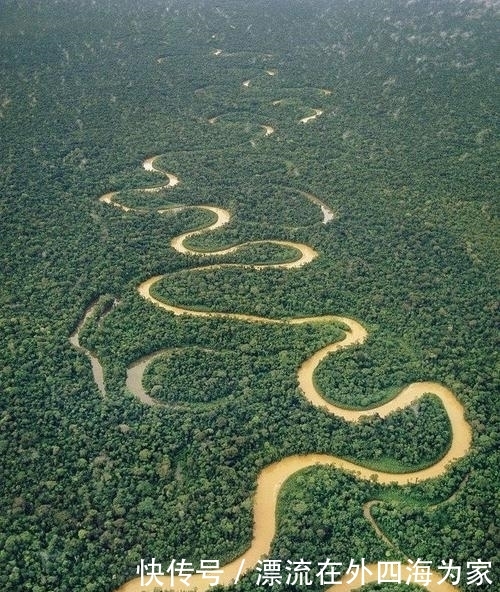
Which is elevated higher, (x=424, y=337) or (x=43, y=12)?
(x=43, y=12)

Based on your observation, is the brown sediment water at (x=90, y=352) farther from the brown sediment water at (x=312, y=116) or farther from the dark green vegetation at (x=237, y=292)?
the brown sediment water at (x=312, y=116)

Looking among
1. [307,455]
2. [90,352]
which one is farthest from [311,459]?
[90,352]

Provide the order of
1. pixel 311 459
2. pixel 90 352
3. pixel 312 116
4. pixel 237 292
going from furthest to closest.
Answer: pixel 312 116, pixel 237 292, pixel 90 352, pixel 311 459

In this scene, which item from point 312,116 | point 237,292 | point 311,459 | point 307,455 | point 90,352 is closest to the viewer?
point 311,459

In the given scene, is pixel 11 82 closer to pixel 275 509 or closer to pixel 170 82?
pixel 170 82

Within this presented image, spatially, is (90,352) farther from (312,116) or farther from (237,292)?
(312,116)

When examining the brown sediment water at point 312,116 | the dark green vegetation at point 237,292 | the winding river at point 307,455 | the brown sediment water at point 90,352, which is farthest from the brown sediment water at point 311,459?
the brown sediment water at point 312,116

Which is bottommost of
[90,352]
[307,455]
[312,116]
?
[307,455]

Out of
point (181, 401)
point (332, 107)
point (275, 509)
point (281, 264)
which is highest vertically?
point (332, 107)

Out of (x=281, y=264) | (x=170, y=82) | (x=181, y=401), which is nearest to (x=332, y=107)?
(x=170, y=82)
